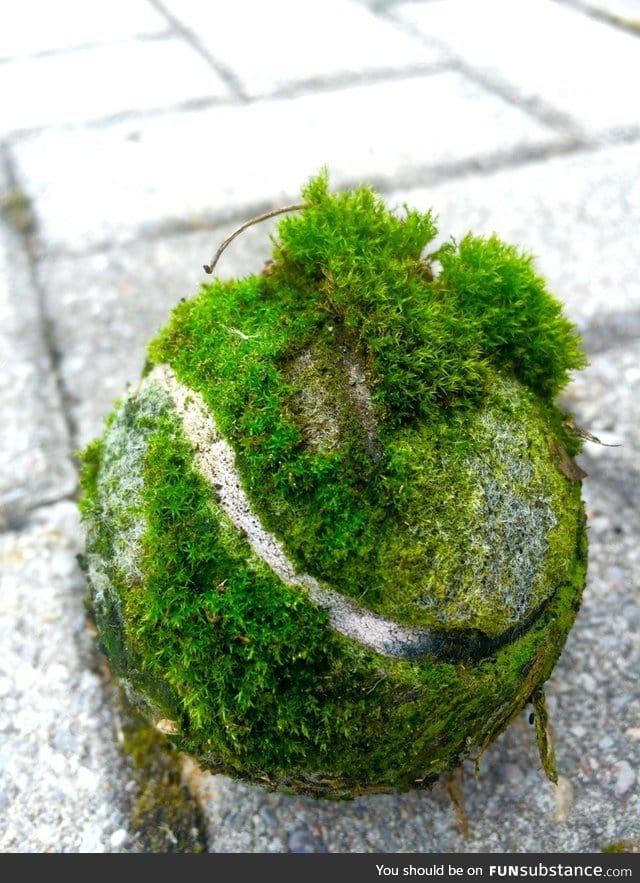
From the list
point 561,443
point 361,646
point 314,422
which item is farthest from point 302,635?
point 561,443

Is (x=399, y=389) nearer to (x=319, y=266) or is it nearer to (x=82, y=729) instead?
(x=319, y=266)

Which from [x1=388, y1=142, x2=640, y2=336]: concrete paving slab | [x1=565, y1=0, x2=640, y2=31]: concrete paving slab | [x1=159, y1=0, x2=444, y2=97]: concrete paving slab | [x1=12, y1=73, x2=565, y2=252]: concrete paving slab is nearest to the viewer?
[x1=388, y1=142, x2=640, y2=336]: concrete paving slab

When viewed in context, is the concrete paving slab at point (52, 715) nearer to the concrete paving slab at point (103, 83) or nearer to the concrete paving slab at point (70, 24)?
the concrete paving slab at point (103, 83)

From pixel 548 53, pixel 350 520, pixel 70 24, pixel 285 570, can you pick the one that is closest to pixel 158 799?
pixel 285 570

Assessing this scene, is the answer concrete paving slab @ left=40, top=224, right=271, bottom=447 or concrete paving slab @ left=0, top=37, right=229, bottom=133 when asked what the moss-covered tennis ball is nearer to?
concrete paving slab @ left=40, top=224, right=271, bottom=447

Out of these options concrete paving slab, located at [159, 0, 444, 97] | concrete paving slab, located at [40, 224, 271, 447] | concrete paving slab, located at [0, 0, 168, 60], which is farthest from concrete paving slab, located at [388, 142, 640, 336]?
concrete paving slab, located at [0, 0, 168, 60]

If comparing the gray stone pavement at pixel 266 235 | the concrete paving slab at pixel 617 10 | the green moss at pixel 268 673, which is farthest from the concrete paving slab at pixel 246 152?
the green moss at pixel 268 673
